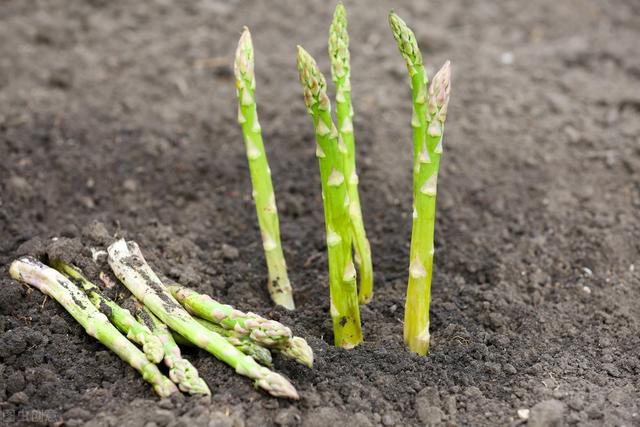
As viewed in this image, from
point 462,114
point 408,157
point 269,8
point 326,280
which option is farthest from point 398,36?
point 269,8

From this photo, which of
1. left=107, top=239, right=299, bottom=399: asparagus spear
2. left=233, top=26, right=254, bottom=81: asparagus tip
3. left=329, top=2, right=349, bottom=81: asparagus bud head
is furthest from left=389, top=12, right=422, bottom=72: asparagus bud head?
left=107, top=239, right=299, bottom=399: asparagus spear

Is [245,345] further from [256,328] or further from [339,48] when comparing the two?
[339,48]

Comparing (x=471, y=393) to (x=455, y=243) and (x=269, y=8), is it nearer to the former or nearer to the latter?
(x=455, y=243)

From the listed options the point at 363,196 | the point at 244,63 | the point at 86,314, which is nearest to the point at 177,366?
the point at 86,314

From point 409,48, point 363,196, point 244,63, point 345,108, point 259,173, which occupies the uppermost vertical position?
point 409,48

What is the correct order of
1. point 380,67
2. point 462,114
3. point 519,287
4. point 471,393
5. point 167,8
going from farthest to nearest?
point 167,8, point 380,67, point 462,114, point 519,287, point 471,393

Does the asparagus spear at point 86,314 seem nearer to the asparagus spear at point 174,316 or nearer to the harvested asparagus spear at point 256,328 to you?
the asparagus spear at point 174,316
